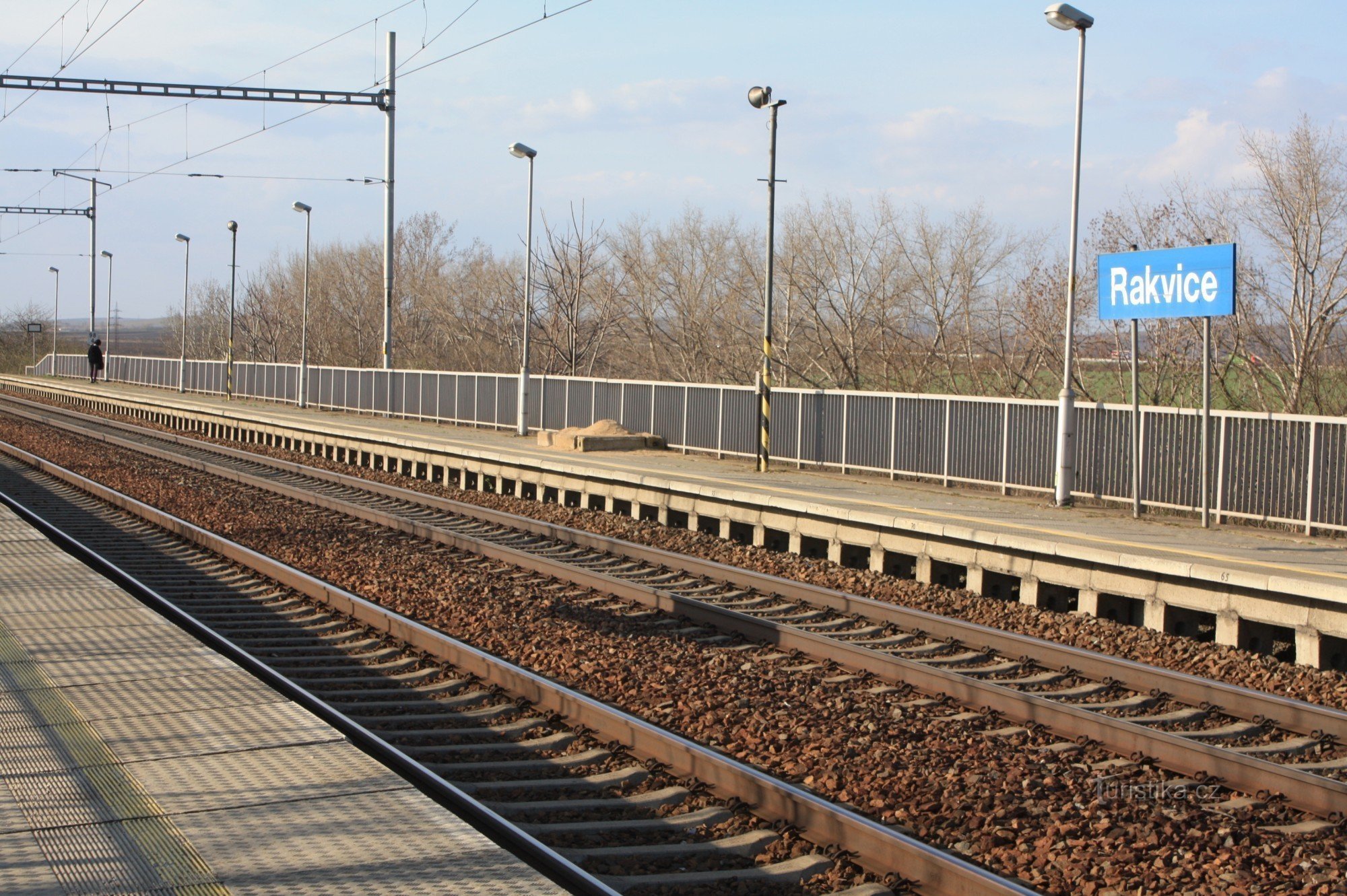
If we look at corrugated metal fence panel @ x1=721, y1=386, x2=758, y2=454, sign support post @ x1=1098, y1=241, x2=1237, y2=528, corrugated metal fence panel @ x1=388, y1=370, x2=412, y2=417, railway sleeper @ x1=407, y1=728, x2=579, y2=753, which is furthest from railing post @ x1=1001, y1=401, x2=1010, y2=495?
corrugated metal fence panel @ x1=388, y1=370, x2=412, y2=417

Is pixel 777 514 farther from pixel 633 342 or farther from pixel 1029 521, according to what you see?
pixel 633 342

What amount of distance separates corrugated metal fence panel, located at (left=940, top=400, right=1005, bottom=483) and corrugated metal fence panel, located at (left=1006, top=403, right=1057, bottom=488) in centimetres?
23

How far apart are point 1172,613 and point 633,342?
148ft

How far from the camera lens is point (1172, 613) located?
460 inches

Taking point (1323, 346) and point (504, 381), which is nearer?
point (1323, 346)

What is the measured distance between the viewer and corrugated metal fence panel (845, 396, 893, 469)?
65.8 feet

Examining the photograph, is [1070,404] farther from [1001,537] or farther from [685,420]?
[685,420]

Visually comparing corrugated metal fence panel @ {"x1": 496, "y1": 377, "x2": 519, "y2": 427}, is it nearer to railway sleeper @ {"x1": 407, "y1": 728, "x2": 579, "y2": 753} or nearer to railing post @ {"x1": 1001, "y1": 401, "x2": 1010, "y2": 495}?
railing post @ {"x1": 1001, "y1": 401, "x2": 1010, "y2": 495}

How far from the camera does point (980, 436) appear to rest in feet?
60.3

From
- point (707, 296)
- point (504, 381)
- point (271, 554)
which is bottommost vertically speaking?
point (271, 554)

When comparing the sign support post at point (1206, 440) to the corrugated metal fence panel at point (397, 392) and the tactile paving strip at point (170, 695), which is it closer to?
the tactile paving strip at point (170, 695)

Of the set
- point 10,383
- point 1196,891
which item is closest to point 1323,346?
→ point 1196,891

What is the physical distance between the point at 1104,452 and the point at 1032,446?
4.03 ft

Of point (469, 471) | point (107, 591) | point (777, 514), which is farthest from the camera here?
point (469, 471)
